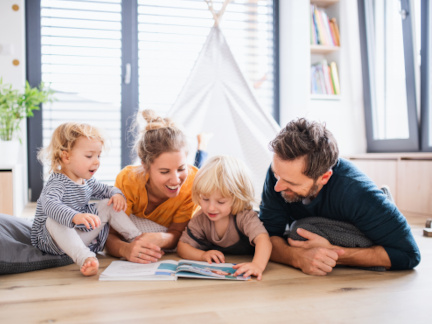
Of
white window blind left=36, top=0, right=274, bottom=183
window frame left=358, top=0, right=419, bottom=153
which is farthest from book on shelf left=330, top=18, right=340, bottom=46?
white window blind left=36, top=0, right=274, bottom=183

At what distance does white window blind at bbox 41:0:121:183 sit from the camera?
3252mm

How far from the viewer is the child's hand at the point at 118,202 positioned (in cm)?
148

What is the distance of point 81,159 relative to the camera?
1.41m

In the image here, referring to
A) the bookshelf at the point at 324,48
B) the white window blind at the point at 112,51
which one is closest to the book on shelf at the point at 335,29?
the bookshelf at the point at 324,48

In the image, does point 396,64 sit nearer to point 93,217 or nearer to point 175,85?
point 175,85

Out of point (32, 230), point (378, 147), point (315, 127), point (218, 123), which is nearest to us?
point (315, 127)

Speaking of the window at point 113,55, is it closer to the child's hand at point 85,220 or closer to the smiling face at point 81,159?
the smiling face at point 81,159

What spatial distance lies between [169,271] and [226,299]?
28 cm

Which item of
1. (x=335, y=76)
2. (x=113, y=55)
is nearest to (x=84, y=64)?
(x=113, y=55)

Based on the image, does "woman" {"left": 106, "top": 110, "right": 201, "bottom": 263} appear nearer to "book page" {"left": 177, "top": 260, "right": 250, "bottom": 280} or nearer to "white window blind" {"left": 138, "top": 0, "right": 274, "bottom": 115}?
"book page" {"left": 177, "top": 260, "right": 250, "bottom": 280}

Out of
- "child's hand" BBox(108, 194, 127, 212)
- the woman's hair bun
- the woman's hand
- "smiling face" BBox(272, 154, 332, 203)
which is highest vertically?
the woman's hair bun

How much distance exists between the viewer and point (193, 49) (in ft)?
11.6

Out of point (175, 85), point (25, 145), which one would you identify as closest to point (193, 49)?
point (175, 85)

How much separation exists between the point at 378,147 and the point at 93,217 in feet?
9.16
